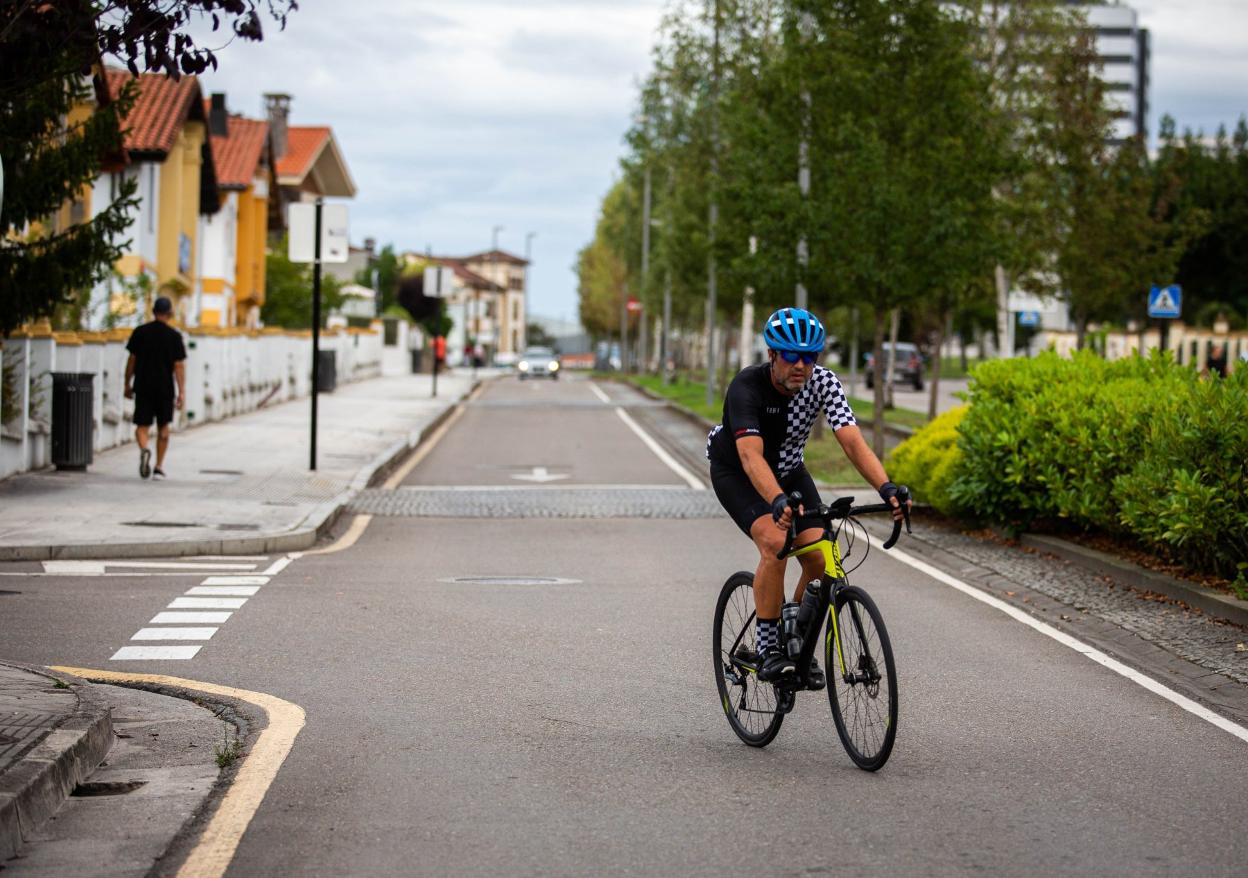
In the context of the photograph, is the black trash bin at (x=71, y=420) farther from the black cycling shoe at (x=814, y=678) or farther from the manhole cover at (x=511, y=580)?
the black cycling shoe at (x=814, y=678)

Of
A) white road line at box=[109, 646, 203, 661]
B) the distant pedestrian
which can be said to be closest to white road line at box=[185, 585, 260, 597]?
white road line at box=[109, 646, 203, 661]

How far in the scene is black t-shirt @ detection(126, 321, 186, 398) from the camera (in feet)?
64.5

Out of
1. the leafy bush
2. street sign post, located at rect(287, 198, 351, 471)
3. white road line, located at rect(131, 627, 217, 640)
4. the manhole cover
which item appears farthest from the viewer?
street sign post, located at rect(287, 198, 351, 471)

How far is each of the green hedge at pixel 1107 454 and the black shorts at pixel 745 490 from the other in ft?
14.8

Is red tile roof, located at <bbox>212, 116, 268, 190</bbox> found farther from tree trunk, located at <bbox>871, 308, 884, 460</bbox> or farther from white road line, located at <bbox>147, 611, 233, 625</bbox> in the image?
white road line, located at <bbox>147, 611, 233, 625</bbox>

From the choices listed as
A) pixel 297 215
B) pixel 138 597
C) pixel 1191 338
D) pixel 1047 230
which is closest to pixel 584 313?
pixel 1191 338

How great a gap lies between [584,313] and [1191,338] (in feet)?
238

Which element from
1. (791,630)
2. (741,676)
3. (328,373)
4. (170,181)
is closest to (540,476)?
(741,676)

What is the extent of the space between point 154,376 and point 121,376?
5.24m

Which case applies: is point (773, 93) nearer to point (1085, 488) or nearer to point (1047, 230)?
point (1047, 230)

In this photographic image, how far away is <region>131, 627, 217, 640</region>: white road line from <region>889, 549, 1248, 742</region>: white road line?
4.90 meters

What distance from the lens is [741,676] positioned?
7.88 metres

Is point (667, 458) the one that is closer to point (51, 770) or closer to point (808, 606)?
point (808, 606)

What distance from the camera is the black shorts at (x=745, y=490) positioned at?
760 cm
